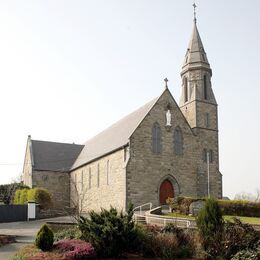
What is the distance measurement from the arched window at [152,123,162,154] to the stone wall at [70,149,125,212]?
8.91ft

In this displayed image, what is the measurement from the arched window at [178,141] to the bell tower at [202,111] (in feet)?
6.47

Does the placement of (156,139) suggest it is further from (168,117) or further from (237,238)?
(237,238)

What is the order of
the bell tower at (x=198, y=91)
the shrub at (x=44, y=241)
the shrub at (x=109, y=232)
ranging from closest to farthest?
the shrub at (x=44, y=241), the shrub at (x=109, y=232), the bell tower at (x=198, y=91)

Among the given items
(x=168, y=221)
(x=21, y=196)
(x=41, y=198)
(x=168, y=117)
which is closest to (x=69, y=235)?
(x=168, y=221)

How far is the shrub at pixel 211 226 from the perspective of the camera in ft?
55.7

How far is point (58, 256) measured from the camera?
16000mm

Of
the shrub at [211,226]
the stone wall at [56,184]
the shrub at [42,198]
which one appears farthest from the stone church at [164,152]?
the shrub at [211,226]

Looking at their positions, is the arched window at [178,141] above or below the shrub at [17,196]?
above

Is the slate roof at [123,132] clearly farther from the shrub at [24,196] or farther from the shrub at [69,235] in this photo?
the shrub at [69,235]

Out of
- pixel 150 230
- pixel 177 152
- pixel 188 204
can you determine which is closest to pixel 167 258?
pixel 150 230

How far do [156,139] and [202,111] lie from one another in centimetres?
697

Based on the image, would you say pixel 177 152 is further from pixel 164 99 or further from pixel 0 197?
pixel 0 197

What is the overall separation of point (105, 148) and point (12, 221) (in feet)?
33.8

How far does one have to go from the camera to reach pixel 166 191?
3400cm
